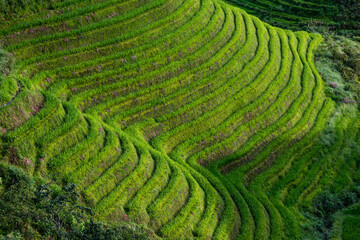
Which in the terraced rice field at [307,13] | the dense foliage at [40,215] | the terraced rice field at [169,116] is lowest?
the dense foliage at [40,215]

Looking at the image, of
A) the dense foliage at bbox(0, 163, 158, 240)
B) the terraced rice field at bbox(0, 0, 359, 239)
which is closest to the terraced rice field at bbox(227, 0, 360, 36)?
the terraced rice field at bbox(0, 0, 359, 239)

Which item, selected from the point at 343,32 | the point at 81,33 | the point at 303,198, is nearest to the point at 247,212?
the point at 303,198

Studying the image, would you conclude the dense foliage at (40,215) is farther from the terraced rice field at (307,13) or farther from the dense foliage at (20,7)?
the terraced rice field at (307,13)

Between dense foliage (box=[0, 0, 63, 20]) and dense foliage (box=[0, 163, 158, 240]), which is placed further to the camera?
dense foliage (box=[0, 0, 63, 20])

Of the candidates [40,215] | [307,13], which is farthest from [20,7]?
[307,13]

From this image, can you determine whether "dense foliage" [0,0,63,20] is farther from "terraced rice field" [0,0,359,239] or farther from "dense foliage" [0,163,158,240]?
"dense foliage" [0,163,158,240]

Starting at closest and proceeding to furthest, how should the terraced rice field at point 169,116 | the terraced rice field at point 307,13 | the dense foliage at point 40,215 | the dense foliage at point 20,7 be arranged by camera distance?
the dense foliage at point 40,215
the terraced rice field at point 169,116
the dense foliage at point 20,7
the terraced rice field at point 307,13

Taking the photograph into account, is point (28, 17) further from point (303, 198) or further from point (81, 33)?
point (303, 198)

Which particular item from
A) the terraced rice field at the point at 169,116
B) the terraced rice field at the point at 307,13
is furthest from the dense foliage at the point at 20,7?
the terraced rice field at the point at 307,13
